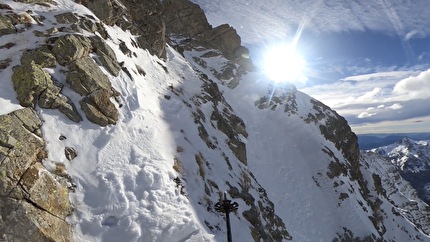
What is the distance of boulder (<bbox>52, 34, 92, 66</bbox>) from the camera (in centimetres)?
1900

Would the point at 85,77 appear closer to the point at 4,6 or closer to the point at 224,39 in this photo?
the point at 4,6

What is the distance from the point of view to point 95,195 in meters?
14.3

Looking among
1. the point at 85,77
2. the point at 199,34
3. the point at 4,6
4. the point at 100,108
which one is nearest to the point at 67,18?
the point at 4,6

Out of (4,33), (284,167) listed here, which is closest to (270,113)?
(284,167)

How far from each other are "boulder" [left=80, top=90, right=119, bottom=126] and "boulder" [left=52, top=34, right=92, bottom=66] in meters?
2.75

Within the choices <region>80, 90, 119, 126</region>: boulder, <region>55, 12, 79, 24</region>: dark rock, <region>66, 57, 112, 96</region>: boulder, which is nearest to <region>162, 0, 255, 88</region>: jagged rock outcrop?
<region>55, 12, 79, 24</region>: dark rock

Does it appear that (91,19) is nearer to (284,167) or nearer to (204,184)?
(204,184)

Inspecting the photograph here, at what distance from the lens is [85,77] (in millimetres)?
18969

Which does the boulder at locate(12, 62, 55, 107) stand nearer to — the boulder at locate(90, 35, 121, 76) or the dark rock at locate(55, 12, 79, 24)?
the boulder at locate(90, 35, 121, 76)

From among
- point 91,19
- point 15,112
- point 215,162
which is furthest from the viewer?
point 91,19

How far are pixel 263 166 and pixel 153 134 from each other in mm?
24106

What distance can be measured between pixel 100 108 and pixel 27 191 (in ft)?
24.7

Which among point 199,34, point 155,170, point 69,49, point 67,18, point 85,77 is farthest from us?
point 199,34

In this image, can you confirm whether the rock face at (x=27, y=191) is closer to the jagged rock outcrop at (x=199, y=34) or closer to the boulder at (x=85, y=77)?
the boulder at (x=85, y=77)
